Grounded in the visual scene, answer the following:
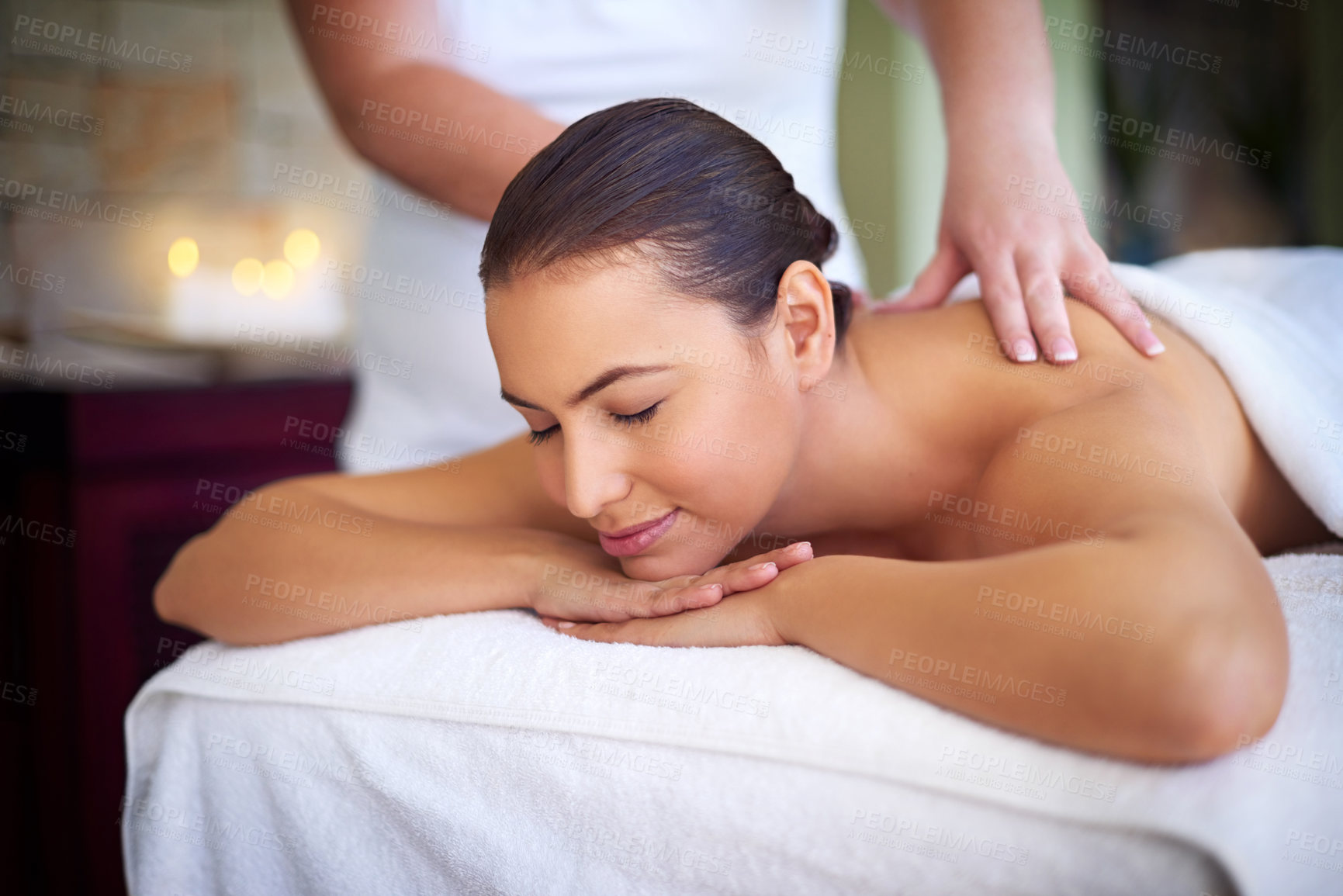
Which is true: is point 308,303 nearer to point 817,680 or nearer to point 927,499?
point 927,499

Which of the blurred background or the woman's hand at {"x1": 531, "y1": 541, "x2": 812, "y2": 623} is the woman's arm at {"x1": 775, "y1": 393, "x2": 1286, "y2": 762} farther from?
the blurred background

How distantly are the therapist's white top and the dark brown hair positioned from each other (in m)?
0.53

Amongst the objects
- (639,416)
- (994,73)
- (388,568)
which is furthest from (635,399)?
(994,73)

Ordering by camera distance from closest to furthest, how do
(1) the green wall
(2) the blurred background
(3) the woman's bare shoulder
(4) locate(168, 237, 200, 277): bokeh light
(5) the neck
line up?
(3) the woman's bare shoulder
(5) the neck
(2) the blurred background
(4) locate(168, 237, 200, 277): bokeh light
(1) the green wall

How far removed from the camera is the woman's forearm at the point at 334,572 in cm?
105

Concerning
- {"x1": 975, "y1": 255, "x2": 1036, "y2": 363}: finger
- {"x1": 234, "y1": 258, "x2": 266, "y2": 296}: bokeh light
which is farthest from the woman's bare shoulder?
{"x1": 234, "y1": 258, "x2": 266, "y2": 296}: bokeh light

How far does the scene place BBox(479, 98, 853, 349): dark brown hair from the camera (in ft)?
3.01

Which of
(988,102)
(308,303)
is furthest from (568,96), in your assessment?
(308,303)

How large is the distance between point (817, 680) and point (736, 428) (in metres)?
0.28

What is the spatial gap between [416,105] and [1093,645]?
1.07 m

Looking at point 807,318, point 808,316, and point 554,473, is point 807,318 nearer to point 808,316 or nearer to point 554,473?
point 808,316

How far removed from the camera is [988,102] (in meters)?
1.28

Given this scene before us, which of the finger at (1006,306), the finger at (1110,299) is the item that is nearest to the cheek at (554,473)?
the finger at (1006,306)

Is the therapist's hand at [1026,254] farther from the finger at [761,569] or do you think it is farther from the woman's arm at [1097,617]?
the finger at [761,569]
